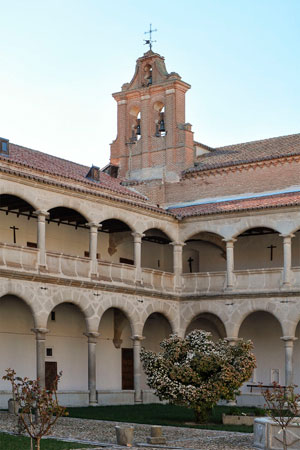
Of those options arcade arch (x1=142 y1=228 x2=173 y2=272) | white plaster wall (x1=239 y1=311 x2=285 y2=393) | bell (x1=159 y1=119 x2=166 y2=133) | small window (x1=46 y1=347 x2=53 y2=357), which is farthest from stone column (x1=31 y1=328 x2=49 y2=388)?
bell (x1=159 y1=119 x2=166 y2=133)

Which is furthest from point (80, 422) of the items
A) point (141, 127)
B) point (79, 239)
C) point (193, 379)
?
point (141, 127)

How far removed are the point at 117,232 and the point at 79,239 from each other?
1823 millimetres

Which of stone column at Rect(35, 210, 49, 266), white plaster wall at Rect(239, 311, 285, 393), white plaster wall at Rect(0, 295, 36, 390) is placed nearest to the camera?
stone column at Rect(35, 210, 49, 266)

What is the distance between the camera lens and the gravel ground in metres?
16.6

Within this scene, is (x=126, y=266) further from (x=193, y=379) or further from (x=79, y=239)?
(x=193, y=379)

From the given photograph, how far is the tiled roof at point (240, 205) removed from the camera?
2828cm

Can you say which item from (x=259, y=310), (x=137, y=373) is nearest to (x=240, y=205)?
(x=259, y=310)

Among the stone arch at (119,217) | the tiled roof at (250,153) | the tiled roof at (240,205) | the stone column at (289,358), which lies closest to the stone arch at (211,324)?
the stone column at (289,358)

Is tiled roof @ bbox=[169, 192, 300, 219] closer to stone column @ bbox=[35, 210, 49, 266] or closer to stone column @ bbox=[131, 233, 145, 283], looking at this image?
stone column @ bbox=[131, 233, 145, 283]

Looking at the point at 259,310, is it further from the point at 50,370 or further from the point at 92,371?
the point at 50,370

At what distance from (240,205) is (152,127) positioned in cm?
682

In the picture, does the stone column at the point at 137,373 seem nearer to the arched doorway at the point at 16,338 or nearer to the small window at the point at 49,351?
the small window at the point at 49,351

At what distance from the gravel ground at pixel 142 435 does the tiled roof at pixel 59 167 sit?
8.85 metres

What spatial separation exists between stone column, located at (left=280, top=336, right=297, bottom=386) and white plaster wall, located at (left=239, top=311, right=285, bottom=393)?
2890 millimetres
